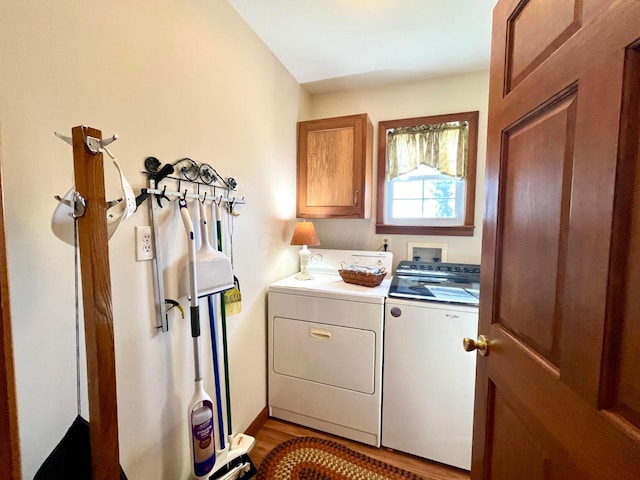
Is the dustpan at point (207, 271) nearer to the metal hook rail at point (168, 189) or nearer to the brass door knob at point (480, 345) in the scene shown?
the metal hook rail at point (168, 189)

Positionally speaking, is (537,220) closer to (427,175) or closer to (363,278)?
(363,278)

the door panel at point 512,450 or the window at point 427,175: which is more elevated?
the window at point 427,175

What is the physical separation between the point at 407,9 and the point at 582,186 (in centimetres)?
151

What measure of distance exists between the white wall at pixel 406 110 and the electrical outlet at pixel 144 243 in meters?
1.61

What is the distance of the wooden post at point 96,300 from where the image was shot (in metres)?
0.63

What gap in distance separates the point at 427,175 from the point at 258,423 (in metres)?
2.27

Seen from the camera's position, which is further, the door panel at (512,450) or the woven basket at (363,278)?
the woven basket at (363,278)

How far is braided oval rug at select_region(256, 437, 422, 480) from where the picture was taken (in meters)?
1.49

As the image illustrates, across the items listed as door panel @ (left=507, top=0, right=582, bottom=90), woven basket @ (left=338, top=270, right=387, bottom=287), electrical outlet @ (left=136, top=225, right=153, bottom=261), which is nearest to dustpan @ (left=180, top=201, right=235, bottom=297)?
electrical outlet @ (left=136, top=225, right=153, bottom=261)

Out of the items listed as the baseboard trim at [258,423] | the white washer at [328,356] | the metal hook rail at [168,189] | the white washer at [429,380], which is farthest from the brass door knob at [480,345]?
the baseboard trim at [258,423]

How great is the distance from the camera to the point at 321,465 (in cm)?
155

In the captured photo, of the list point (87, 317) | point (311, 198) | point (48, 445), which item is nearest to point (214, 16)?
point (311, 198)

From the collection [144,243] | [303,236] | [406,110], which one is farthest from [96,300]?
[406,110]

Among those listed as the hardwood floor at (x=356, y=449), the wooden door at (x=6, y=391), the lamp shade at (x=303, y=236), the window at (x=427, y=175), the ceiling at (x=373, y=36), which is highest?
the ceiling at (x=373, y=36)
